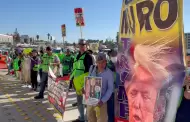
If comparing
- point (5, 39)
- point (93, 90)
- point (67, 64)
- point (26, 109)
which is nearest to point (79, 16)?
point (67, 64)

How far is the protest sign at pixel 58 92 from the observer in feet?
16.5

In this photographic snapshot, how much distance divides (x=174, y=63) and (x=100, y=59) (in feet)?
5.60

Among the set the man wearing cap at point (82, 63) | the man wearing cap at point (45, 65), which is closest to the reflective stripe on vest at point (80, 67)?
the man wearing cap at point (82, 63)

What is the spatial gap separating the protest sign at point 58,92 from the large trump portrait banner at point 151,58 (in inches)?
87.9

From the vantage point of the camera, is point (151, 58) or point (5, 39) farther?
point (5, 39)

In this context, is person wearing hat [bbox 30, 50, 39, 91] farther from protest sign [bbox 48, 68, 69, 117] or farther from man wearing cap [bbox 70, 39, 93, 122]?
man wearing cap [bbox 70, 39, 93, 122]

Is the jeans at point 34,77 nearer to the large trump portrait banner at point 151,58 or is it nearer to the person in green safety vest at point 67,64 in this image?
the person in green safety vest at point 67,64

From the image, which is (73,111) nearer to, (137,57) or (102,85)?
(102,85)

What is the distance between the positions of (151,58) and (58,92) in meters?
3.29

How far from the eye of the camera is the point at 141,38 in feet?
8.45

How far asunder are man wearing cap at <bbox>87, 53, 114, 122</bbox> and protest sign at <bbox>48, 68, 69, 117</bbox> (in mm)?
1080

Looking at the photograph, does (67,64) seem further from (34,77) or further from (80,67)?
(80,67)

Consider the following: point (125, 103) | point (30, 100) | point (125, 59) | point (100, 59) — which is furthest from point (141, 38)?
point (30, 100)

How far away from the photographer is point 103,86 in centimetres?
377
